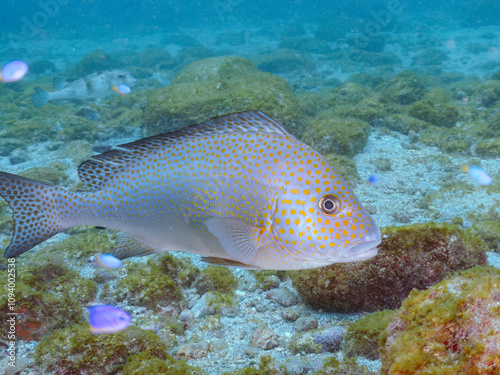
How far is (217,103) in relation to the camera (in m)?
9.90

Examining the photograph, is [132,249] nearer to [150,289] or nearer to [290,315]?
[150,289]

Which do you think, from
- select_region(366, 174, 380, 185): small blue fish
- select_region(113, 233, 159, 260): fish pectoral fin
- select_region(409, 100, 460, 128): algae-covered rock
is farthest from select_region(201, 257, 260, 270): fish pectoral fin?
select_region(409, 100, 460, 128): algae-covered rock

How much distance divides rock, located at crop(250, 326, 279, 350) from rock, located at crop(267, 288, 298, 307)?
660 mm

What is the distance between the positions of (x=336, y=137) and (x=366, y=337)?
6.50 meters

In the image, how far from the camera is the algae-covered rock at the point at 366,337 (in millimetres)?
2877

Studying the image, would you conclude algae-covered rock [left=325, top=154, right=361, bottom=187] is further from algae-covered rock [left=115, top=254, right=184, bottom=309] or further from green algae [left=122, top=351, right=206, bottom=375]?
green algae [left=122, top=351, right=206, bottom=375]

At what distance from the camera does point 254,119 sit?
7.47 feet

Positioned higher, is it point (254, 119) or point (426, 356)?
point (254, 119)

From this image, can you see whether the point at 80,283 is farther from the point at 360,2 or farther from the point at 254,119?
the point at 360,2

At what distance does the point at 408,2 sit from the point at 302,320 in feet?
272

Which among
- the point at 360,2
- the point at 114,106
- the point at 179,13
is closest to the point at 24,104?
the point at 114,106

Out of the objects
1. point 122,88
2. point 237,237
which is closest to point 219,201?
point 237,237

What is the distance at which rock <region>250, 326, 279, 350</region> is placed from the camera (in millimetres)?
3312

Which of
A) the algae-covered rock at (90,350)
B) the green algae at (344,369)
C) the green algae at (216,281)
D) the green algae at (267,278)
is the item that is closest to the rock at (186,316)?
the green algae at (216,281)
